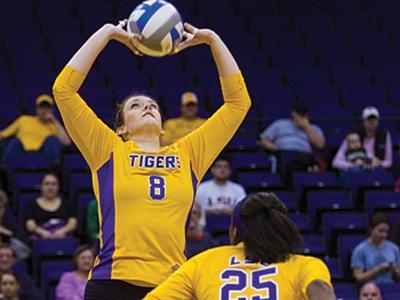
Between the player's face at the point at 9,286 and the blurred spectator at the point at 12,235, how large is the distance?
3.01 feet

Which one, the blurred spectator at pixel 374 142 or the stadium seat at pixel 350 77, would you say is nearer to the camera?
the blurred spectator at pixel 374 142

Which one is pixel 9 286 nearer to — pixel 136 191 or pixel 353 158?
pixel 136 191

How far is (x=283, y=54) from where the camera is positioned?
15.2 m

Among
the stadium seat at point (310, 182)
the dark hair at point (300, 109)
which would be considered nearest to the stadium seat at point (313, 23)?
the dark hair at point (300, 109)

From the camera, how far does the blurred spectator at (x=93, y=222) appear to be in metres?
10.4

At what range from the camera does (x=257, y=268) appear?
163 inches

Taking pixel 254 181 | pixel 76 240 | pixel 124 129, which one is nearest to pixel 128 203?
pixel 124 129

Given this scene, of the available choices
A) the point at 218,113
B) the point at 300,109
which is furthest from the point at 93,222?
the point at 218,113

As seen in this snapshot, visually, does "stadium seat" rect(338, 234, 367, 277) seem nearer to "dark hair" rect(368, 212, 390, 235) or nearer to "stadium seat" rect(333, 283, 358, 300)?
"dark hair" rect(368, 212, 390, 235)

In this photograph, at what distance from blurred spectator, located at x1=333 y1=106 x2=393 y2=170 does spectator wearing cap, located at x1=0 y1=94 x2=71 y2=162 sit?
2.80 m

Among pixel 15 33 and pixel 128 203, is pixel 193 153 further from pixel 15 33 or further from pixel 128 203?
pixel 15 33

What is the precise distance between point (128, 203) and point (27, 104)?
26.3 ft

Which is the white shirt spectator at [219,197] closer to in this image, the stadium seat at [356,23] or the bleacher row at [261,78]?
the bleacher row at [261,78]

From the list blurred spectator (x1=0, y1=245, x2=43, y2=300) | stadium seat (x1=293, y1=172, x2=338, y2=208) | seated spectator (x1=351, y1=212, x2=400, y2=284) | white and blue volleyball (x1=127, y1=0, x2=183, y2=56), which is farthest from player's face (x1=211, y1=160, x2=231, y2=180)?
white and blue volleyball (x1=127, y1=0, x2=183, y2=56)
